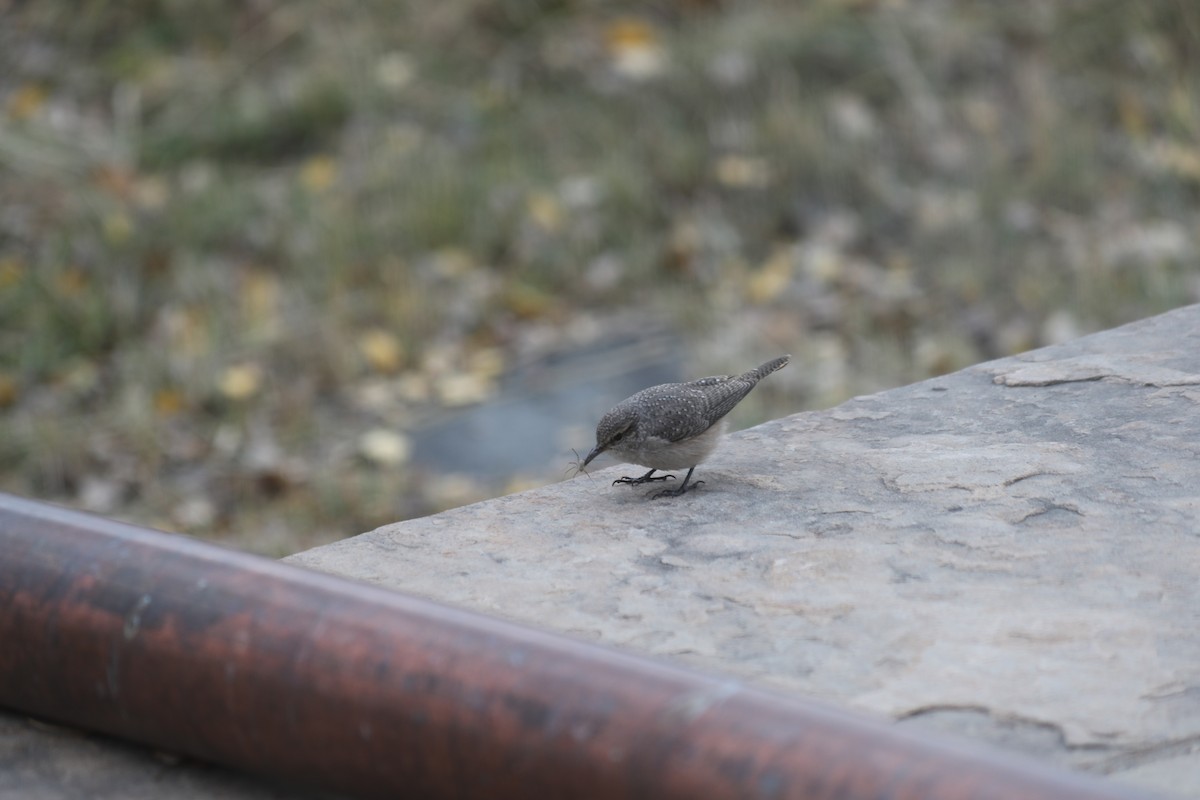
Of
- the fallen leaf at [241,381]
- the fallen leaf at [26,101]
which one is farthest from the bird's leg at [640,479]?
the fallen leaf at [26,101]

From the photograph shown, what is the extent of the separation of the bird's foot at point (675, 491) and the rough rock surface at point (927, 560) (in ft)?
0.11

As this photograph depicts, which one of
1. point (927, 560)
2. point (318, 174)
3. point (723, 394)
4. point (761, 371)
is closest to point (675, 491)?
point (723, 394)

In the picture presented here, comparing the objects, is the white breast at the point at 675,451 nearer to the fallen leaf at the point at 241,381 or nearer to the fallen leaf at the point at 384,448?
the fallen leaf at the point at 384,448

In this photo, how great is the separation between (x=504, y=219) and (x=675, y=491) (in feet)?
13.8

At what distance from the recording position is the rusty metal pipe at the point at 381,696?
5.26ft

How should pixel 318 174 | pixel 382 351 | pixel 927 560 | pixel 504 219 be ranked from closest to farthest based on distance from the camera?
pixel 927 560 → pixel 382 351 → pixel 504 219 → pixel 318 174

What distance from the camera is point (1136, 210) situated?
692 centimetres

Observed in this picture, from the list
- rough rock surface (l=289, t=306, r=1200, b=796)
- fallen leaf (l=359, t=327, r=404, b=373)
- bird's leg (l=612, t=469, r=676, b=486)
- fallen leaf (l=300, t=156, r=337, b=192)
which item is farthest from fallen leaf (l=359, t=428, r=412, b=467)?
bird's leg (l=612, t=469, r=676, b=486)

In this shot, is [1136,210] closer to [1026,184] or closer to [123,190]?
[1026,184]

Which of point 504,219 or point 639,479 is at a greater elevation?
point 639,479

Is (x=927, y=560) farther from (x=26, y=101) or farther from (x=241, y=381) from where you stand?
(x=26, y=101)

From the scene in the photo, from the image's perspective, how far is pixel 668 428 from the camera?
2.98 metres

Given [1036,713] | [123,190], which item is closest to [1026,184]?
[123,190]

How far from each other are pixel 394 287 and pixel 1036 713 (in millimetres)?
4754
